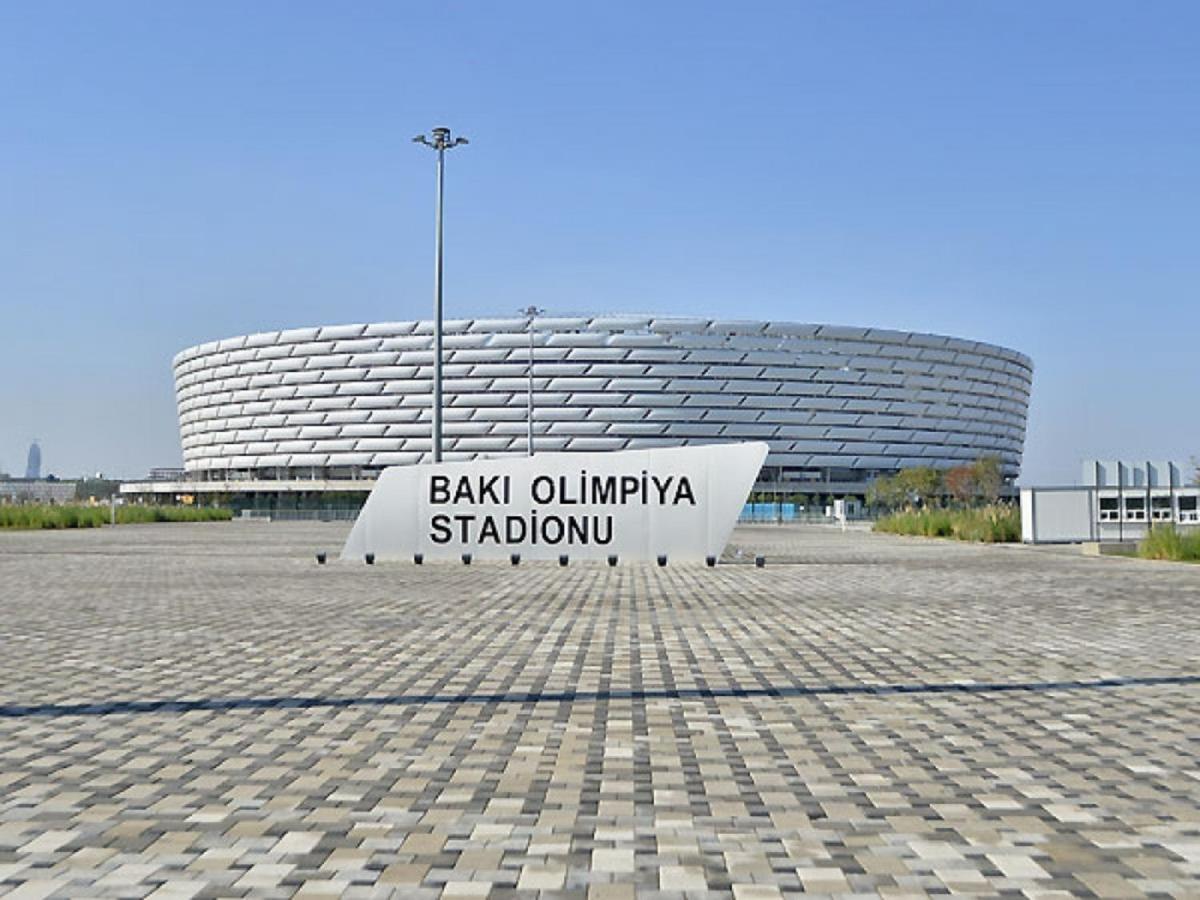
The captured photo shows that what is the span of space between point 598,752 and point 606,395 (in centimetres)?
9685

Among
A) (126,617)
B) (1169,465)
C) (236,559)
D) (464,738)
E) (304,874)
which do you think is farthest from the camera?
(1169,465)

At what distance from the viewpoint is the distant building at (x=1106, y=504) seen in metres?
31.3

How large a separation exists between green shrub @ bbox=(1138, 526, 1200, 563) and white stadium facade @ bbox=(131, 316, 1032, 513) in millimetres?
76739

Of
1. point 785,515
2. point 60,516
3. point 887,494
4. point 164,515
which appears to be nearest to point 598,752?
point 60,516

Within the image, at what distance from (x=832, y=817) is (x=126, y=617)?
29.2ft

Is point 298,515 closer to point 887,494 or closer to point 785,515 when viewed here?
point 785,515

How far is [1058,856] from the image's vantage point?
12.7 feet

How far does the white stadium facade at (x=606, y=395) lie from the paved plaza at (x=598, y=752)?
89.9 meters

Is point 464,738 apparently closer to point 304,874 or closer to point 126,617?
point 304,874

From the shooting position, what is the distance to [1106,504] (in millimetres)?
31844

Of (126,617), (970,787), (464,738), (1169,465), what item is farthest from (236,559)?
(1169,465)

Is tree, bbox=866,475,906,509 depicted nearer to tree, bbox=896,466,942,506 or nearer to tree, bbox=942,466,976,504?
tree, bbox=896,466,942,506

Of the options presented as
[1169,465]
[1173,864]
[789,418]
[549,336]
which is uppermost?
[549,336]

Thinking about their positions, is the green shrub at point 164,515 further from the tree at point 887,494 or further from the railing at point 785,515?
the tree at point 887,494
